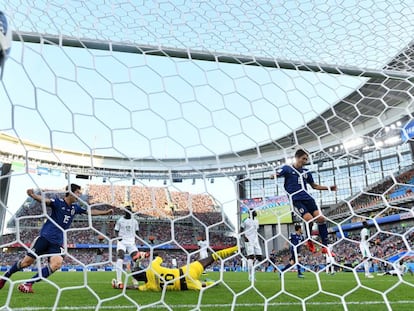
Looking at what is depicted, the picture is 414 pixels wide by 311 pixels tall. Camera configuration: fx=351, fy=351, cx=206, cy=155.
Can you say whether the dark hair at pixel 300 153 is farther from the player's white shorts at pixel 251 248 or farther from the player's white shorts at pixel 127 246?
the player's white shorts at pixel 127 246

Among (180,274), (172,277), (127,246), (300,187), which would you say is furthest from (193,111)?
(127,246)

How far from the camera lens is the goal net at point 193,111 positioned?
173 cm

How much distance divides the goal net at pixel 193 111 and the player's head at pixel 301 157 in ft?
0.15

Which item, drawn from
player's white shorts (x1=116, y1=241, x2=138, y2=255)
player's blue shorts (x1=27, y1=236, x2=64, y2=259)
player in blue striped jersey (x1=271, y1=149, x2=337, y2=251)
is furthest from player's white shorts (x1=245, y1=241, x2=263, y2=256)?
player's blue shorts (x1=27, y1=236, x2=64, y2=259)

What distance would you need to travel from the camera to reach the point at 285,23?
3201mm

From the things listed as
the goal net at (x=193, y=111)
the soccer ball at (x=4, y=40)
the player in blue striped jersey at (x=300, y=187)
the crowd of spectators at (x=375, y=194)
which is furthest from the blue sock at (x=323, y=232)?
the soccer ball at (x=4, y=40)

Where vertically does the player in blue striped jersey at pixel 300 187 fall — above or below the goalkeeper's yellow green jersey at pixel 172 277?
above

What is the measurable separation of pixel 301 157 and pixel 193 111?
0.93 meters

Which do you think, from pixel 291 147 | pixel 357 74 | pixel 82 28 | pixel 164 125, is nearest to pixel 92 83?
pixel 164 125

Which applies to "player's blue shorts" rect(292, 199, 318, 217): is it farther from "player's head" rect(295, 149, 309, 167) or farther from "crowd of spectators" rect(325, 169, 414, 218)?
"player's head" rect(295, 149, 309, 167)

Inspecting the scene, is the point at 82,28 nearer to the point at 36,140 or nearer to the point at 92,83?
the point at 92,83

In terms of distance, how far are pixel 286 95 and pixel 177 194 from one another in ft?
3.75

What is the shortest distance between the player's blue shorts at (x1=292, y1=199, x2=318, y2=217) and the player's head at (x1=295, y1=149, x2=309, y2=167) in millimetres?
368

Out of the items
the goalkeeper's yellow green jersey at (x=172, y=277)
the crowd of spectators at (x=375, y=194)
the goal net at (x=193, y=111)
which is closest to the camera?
the goal net at (x=193, y=111)
